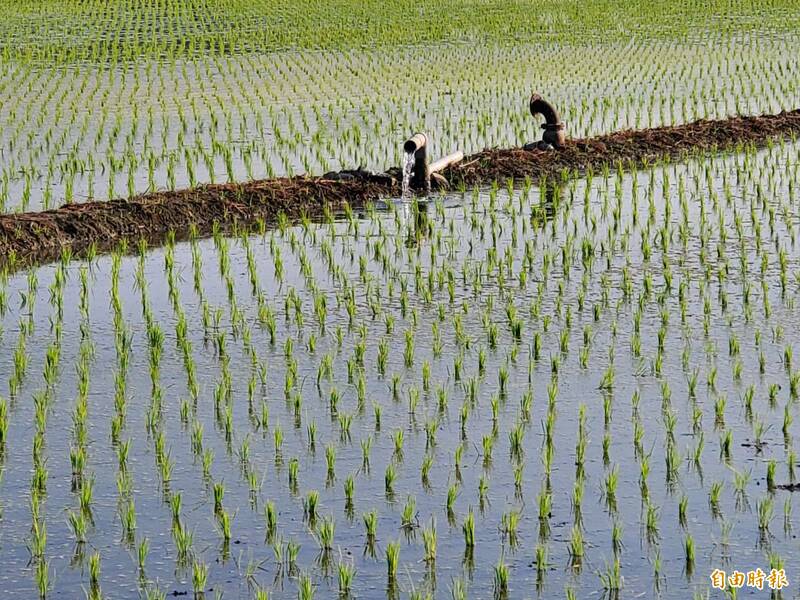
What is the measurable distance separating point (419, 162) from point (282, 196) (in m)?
1.01

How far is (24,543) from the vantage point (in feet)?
14.6

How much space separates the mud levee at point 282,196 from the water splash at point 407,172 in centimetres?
7

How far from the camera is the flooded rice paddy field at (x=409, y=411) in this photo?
4293mm

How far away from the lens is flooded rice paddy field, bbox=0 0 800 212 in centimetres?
1105

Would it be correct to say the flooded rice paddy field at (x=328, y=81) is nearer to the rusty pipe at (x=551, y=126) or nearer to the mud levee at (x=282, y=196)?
the mud levee at (x=282, y=196)

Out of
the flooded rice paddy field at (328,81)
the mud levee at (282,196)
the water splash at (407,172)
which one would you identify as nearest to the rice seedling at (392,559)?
the mud levee at (282,196)

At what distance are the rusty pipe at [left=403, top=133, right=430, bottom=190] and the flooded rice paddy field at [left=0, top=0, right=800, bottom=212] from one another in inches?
32.1

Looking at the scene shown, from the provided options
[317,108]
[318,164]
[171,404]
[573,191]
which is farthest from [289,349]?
[317,108]

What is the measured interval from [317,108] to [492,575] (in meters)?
9.82

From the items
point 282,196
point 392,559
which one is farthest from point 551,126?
point 392,559

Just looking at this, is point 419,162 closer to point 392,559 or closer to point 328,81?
point 392,559

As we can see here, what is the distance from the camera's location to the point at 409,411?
5.59 metres

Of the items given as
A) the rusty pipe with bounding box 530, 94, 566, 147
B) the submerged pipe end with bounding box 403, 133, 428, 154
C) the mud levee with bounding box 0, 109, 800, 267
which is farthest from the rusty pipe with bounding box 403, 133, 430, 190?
the rusty pipe with bounding box 530, 94, 566, 147

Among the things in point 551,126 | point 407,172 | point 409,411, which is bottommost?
point 409,411
